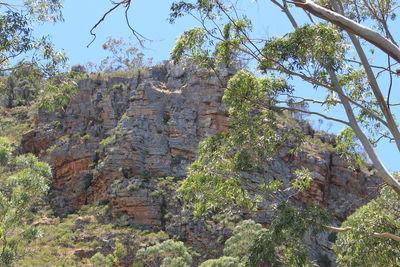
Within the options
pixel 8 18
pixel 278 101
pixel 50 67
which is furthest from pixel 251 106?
pixel 8 18

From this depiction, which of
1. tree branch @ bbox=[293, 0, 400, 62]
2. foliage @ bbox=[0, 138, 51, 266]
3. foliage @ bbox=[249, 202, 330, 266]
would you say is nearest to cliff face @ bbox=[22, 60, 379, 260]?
foliage @ bbox=[0, 138, 51, 266]

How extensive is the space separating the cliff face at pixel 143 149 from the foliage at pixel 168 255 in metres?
4.78

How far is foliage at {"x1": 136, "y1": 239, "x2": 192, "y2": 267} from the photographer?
21047 millimetres

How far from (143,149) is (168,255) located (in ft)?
34.7

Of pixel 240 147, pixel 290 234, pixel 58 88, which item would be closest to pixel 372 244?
pixel 290 234

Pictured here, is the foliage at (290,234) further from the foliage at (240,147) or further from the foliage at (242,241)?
the foliage at (242,241)

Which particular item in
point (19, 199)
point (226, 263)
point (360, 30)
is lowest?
point (226, 263)

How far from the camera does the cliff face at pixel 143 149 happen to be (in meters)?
29.5

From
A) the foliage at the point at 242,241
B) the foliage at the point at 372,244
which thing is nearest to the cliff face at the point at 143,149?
the foliage at the point at 242,241

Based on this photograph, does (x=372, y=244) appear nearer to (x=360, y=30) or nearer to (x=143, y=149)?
(x=360, y=30)

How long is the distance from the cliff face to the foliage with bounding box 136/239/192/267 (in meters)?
4.78

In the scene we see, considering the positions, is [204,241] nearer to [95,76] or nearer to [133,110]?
[133,110]

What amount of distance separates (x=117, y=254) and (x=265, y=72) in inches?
640

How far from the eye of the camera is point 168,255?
22.2 meters
